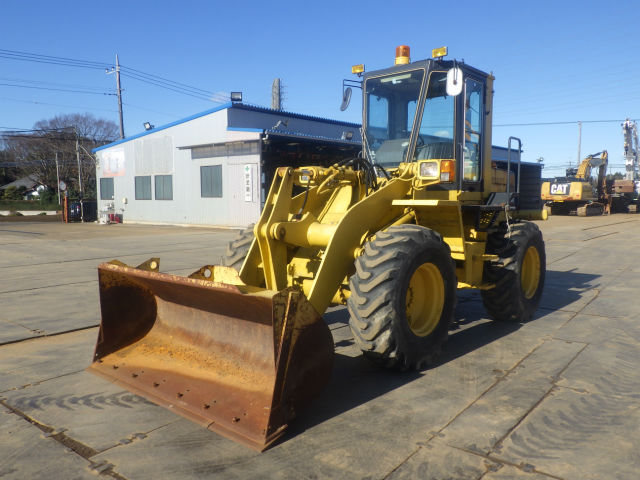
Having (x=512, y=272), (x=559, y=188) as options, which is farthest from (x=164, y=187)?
(x=512, y=272)

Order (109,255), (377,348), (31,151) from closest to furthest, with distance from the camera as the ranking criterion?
(377,348), (109,255), (31,151)

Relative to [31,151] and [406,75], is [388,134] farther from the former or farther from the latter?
[31,151]

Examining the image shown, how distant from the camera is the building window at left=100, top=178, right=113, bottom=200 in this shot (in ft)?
97.6

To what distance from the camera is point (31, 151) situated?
170 ft

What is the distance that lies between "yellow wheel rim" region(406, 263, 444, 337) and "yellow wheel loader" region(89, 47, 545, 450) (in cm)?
1

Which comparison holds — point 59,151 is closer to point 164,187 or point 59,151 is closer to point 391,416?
point 164,187

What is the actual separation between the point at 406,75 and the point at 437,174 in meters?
1.51

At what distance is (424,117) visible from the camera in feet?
17.7

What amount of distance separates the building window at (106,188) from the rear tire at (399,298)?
93.6ft

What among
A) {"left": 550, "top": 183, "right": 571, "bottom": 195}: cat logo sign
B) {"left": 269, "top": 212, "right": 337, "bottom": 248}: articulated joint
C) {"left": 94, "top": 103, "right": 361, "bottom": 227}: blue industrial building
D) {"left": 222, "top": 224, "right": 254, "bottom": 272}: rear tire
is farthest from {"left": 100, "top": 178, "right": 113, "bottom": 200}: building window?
{"left": 269, "top": 212, "right": 337, "bottom": 248}: articulated joint

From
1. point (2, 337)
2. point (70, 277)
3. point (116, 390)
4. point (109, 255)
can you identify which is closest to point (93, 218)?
point (109, 255)

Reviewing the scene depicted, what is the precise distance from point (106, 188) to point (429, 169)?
29.0 m

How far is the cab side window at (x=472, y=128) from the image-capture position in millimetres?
5594

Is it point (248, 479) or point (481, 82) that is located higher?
point (481, 82)
